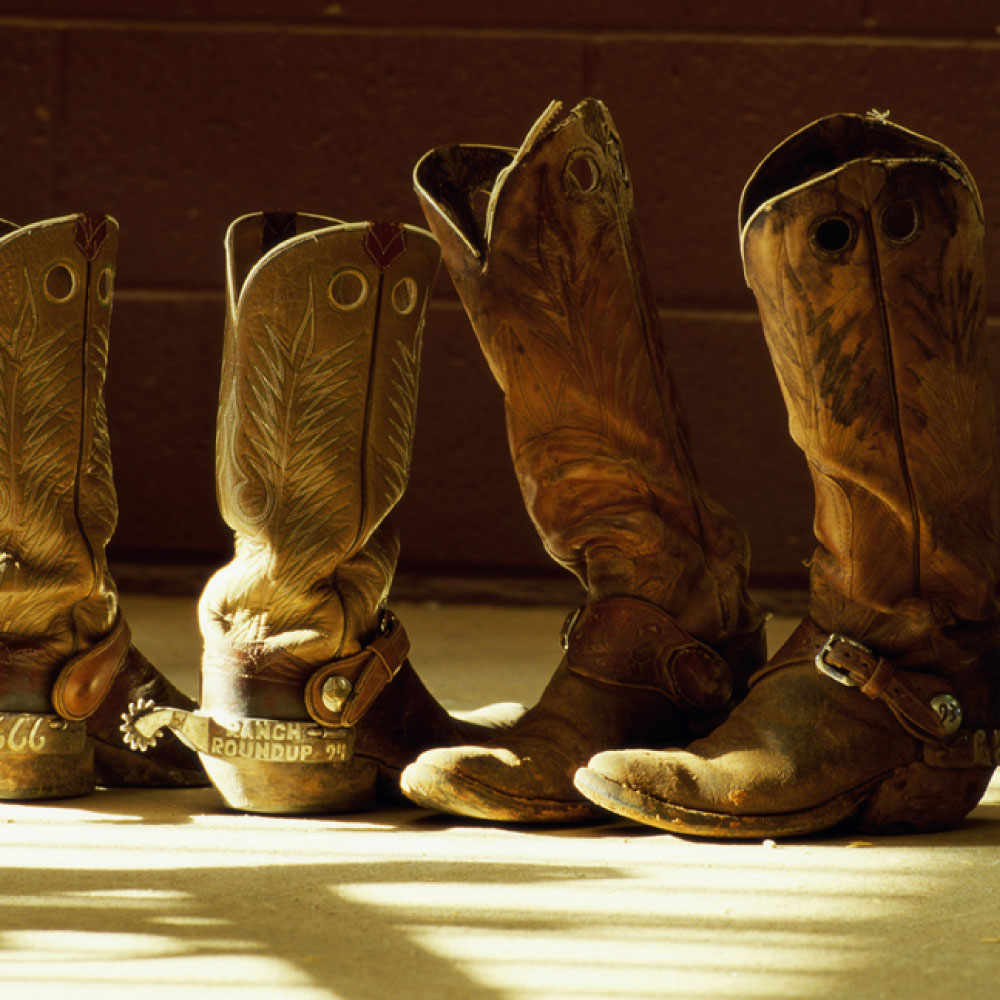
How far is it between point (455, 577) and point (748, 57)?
1.40 m

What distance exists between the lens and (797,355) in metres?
1.48

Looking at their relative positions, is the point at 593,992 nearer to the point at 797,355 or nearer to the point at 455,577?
the point at 797,355

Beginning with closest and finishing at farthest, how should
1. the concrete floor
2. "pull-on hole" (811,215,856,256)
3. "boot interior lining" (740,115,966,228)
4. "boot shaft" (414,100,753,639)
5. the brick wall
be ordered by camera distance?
the concrete floor, "pull-on hole" (811,215,856,256), "boot interior lining" (740,115,966,228), "boot shaft" (414,100,753,639), the brick wall

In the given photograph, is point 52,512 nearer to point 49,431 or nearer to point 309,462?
point 49,431

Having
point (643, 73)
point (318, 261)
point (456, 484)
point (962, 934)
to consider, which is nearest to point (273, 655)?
point (318, 261)

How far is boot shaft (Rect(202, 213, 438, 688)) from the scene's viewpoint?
1567 millimetres

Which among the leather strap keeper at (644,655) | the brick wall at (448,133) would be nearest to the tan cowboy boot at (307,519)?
the leather strap keeper at (644,655)

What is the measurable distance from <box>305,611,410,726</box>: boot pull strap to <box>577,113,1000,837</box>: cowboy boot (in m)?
0.26

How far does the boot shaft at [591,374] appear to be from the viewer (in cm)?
164

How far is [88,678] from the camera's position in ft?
5.39

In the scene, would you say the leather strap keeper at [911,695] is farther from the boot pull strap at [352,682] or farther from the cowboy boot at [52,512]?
the cowboy boot at [52,512]

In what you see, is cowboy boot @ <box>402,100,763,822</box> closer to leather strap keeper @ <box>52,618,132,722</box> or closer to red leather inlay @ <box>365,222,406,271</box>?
red leather inlay @ <box>365,222,406,271</box>

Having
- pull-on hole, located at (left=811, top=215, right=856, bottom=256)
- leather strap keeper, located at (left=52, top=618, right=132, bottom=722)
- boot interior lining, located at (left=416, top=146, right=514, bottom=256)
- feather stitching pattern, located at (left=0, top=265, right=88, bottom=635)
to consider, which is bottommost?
leather strap keeper, located at (left=52, top=618, right=132, bottom=722)

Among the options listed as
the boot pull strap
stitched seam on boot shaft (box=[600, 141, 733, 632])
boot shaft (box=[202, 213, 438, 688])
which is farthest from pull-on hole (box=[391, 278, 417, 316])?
the boot pull strap
